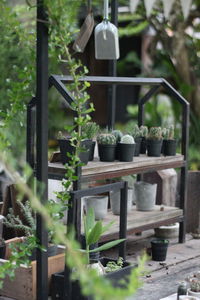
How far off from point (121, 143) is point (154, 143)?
480 millimetres

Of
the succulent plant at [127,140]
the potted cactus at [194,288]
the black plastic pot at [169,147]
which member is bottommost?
the potted cactus at [194,288]

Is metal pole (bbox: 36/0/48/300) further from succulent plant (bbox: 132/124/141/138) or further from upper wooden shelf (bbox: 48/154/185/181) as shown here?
succulent plant (bbox: 132/124/141/138)

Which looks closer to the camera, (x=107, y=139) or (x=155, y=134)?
(x=107, y=139)

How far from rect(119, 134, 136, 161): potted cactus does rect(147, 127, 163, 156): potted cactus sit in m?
0.39

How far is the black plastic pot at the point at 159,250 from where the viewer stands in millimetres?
4605

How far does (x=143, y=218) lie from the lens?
4.85 m

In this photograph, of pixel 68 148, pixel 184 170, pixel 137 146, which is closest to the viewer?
pixel 68 148

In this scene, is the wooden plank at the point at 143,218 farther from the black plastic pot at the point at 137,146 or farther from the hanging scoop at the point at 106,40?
the hanging scoop at the point at 106,40

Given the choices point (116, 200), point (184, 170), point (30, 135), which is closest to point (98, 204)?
point (116, 200)

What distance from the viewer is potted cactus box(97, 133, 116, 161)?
4395 millimetres

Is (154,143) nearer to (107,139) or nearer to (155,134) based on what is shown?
(155,134)

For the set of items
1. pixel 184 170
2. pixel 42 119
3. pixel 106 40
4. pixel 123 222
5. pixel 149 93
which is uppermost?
pixel 106 40

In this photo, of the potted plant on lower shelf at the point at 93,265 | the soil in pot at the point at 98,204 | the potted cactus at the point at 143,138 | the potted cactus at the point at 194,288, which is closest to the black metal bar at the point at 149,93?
the potted cactus at the point at 143,138

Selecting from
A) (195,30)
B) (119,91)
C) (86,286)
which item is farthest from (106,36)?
(119,91)
